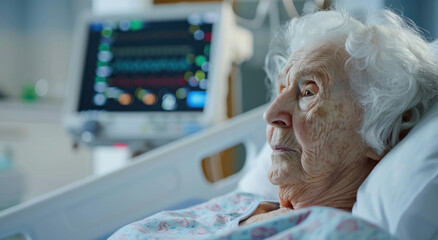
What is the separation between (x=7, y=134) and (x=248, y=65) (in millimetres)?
1623

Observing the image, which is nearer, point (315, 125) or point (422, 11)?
point (315, 125)

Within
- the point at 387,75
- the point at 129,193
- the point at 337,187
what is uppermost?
the point at 387,75

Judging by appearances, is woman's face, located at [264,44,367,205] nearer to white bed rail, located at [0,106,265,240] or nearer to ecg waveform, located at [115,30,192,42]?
white bed rail, located at [0,106,265,240]

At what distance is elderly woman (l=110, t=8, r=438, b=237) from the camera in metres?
0.97

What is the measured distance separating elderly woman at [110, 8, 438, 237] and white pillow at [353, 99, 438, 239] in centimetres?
6

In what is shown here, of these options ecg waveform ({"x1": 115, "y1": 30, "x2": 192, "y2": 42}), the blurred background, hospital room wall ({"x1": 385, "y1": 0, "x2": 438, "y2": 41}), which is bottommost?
Result: the blurred background

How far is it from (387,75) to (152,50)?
1524mm

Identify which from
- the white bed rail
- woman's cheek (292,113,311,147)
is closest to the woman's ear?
woman's cheek (292,113,311,147)

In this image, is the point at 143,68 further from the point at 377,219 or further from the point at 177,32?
the point at 377,219

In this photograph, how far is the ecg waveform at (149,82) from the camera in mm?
2262

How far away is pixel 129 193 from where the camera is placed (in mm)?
1533

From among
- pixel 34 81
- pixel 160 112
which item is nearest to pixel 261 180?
pixel 160 112

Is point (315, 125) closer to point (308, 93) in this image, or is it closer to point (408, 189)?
point (308, 93)

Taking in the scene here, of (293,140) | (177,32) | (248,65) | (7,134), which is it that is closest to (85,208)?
(293,140)
